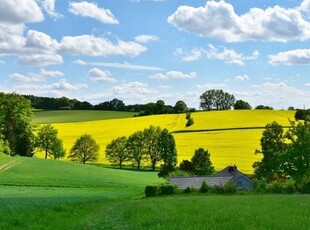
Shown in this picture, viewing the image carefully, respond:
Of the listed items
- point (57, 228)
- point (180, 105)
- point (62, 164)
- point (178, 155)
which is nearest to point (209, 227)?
point (57, 228)

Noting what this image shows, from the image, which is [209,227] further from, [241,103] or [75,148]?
[241,103]

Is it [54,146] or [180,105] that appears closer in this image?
[54,146]

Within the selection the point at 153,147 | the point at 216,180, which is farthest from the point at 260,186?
the point at 153,147

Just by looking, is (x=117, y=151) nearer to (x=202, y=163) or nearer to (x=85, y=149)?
(x=85, y=149)

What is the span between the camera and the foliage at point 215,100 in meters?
186

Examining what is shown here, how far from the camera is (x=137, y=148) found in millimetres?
109125

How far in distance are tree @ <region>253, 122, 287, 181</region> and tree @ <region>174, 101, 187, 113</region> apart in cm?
9143

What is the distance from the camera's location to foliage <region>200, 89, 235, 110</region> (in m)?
186

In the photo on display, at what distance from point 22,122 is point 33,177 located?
122ft

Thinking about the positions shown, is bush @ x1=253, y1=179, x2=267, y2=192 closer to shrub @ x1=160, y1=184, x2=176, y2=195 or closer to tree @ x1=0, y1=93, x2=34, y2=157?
shrub @ x1=160, y1=184, x2=176, y2=195

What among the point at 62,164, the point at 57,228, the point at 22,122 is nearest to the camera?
the point at 57,228

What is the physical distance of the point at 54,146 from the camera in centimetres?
11219

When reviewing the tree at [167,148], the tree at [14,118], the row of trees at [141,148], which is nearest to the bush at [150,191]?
the tree at [167,148]

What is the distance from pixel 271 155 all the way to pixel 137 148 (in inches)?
1523
